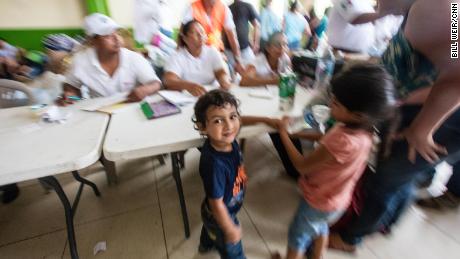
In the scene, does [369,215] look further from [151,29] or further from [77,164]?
[151,29]

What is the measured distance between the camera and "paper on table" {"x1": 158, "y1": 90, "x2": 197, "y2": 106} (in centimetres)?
132

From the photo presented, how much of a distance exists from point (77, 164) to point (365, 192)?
4.30ft

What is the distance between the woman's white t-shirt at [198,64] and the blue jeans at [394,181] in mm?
1133

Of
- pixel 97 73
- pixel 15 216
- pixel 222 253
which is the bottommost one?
pixel 15 216

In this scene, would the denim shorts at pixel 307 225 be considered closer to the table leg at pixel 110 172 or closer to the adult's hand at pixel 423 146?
the adult's hand at pixel 423 146

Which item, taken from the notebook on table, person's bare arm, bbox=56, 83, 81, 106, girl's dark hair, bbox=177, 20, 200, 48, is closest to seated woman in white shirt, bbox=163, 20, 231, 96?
girl's dark hair, bbox=177, 20, 200, 48

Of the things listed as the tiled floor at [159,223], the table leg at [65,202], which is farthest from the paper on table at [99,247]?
the table leg at [65,202]

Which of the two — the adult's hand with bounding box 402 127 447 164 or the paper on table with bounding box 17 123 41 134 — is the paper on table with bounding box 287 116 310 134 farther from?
the paper on table with bounding box 17 123 41 134

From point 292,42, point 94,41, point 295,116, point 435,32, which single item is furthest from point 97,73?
point 292,42

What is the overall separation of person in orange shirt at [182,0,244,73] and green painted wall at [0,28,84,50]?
2091mm

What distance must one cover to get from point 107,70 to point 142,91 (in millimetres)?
376

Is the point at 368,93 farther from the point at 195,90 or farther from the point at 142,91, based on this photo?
the point at 142,91

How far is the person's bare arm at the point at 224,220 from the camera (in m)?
1.02

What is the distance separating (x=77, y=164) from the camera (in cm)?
88
